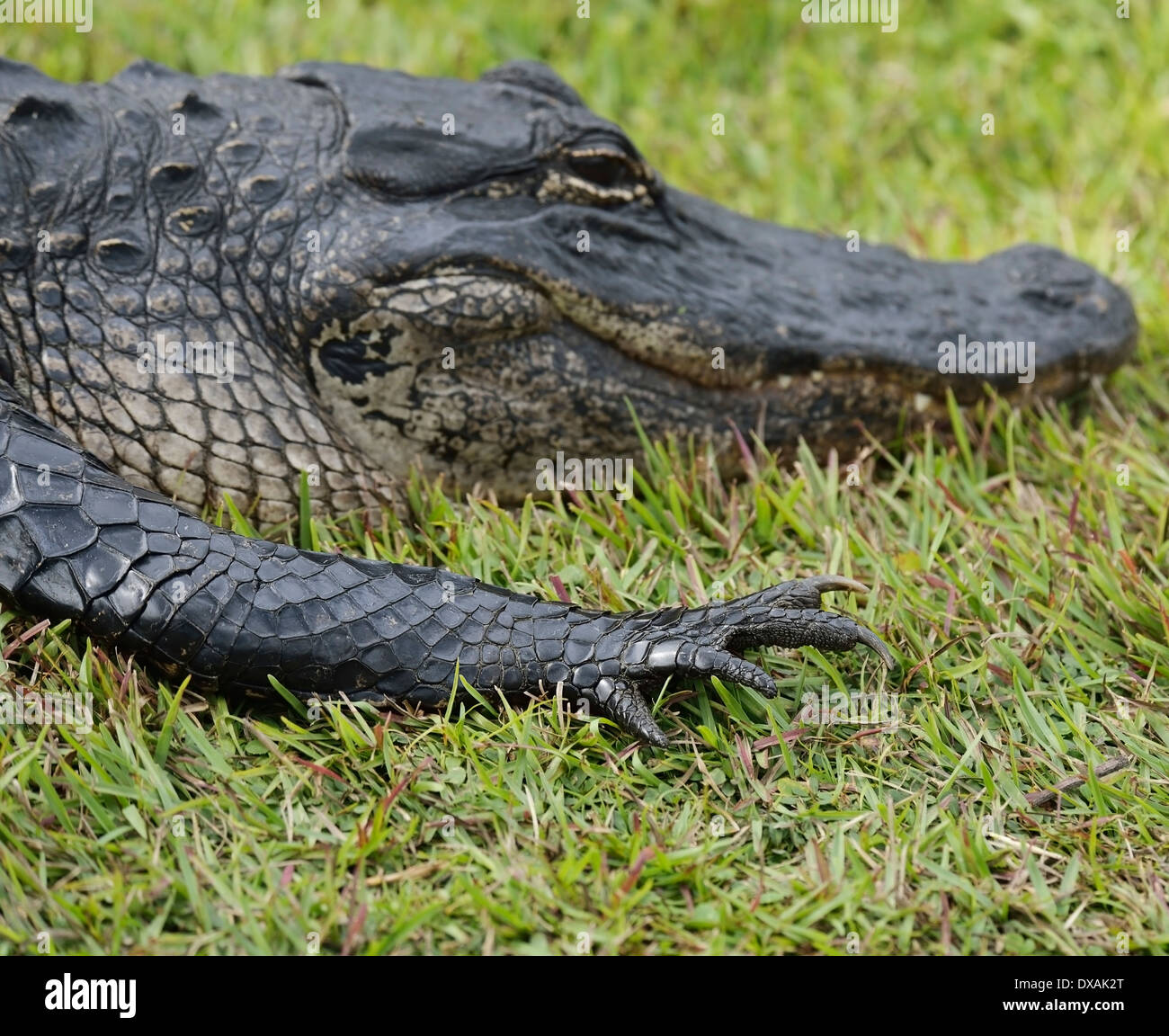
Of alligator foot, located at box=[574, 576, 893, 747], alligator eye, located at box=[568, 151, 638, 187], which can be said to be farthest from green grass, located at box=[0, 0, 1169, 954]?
alligator eye, located at box=[568, 151, 638, 187]

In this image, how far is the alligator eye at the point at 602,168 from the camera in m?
3.22

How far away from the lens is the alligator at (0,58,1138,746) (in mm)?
2479

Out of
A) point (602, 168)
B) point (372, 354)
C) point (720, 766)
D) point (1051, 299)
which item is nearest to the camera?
point (720, 766)

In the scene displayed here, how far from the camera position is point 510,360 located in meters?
3.10

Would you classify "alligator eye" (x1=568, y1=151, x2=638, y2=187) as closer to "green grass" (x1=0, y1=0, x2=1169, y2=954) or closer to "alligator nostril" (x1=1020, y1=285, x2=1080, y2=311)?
"green grass" (x1=0, y1=0, x2=1169, y2=954)

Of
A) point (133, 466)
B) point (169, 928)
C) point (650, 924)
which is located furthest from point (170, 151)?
point (650, 924)

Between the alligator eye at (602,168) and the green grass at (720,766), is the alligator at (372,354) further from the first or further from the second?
the green grass at (720,766)

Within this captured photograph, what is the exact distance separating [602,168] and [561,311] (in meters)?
0.42

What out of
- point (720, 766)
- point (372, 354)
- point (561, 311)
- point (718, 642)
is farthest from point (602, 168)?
point (720, 766)

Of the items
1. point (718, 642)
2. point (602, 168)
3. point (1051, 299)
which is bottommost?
point (718, 642)

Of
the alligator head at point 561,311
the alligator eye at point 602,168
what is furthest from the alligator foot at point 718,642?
the alligator eye at point 602,168

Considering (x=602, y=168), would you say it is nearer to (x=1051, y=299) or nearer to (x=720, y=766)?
(x=1051, y=299)

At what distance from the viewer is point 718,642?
2521 mm
